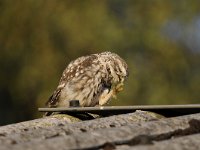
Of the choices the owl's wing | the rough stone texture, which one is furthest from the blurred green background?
the rough stone texture

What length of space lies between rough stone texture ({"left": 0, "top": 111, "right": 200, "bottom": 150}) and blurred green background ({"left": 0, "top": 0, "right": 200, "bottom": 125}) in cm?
1762

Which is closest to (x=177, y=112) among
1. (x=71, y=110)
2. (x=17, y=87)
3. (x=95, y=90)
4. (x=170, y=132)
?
(x=71, y=110)

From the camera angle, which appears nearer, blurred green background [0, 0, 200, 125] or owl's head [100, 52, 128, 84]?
owl's head [100, 52, 128, 84]

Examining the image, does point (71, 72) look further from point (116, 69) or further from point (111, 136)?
point (111, 136)

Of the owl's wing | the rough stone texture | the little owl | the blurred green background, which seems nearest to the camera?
the rough stone texture

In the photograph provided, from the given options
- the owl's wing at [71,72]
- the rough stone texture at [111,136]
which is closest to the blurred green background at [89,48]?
the owl's wing at [71,72]

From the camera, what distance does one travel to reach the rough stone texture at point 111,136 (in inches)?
128

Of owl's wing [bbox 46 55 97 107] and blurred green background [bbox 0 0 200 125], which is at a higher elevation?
blurred green background [bbox 0 0 200 125]

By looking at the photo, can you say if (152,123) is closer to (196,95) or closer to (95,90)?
(95,90)

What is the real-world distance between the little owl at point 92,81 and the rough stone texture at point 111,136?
504 centimetres

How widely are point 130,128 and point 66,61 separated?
770 inches

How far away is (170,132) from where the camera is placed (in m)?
3.58

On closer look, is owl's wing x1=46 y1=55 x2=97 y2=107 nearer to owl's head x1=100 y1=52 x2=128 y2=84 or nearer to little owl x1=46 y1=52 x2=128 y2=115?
little owl x1=46 y1=52 x2=128 y2=115

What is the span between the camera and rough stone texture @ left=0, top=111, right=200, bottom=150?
10.6 ft
